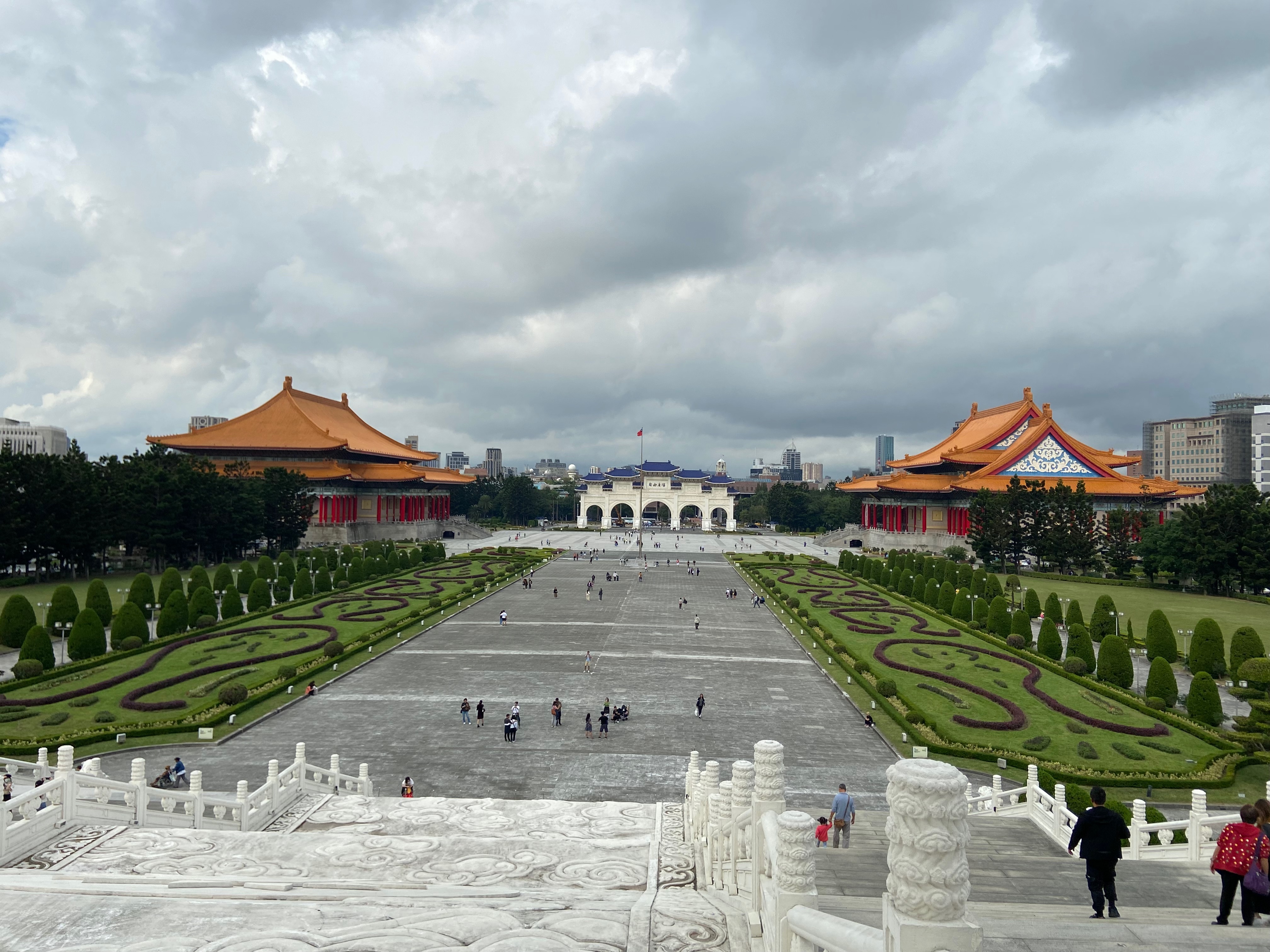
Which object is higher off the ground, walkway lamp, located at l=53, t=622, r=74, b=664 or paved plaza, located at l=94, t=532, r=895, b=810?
walkway lamp, located at l=53, t=622, r=74, b=664

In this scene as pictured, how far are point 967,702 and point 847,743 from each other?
208 inches

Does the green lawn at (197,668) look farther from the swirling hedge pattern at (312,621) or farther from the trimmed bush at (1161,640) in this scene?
the trimmed bush at (1161,640)

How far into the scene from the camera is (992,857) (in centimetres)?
1037

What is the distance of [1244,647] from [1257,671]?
7353mm

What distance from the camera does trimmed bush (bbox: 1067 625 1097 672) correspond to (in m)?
26.5

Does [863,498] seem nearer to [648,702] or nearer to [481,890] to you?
[648,702]

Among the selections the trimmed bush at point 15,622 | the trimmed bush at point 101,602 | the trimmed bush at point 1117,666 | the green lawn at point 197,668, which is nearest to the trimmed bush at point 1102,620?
the trimmed bush at point 1117,666

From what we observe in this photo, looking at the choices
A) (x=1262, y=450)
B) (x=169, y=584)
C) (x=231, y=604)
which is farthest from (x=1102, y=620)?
(x=1262, y=450)

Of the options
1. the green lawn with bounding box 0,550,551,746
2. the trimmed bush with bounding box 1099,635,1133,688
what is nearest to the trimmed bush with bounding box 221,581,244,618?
the green lawn with bounding box 0,550,551,746

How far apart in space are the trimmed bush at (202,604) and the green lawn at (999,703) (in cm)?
2564

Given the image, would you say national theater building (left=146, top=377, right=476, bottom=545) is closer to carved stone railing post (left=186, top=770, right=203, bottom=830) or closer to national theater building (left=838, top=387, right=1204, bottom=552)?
national theater building (left=838, top=387, right=1204, bottom=552)

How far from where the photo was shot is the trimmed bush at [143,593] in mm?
33156

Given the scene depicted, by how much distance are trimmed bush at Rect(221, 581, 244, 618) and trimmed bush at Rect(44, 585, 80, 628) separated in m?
4.73

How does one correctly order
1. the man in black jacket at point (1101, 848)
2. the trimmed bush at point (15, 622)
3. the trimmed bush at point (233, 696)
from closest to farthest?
the man in black jacket at point (1101, 848)
the trimmed bush at point (233, 696)
the trimmed bush at point (15, 622)
